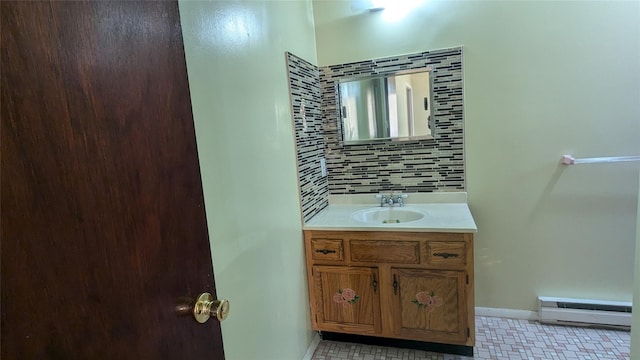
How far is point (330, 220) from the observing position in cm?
202

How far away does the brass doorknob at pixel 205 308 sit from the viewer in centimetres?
73

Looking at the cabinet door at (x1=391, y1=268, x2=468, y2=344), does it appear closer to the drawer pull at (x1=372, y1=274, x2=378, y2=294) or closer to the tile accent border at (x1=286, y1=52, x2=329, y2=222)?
the drawer pull at (x1=372, y1=274, x2=378, y2=294)

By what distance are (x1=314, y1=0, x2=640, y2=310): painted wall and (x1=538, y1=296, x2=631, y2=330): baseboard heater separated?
5 centimetres

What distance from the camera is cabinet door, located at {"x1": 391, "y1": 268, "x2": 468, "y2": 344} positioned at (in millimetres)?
1769

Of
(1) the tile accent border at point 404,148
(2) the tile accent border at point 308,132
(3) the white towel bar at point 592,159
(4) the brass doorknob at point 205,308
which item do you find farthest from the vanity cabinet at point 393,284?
(4) the brass doorknob at point 205,308

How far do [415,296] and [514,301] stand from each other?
2.92ft

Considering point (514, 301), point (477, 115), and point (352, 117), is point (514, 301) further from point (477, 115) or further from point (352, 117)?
point (352, 117)

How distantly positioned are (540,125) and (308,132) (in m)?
1.43

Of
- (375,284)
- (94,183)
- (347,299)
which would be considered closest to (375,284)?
(375,284)

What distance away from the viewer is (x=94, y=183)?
1.67 feet

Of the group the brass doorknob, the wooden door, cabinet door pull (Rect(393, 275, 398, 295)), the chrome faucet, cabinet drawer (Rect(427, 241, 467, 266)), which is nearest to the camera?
the wooden door

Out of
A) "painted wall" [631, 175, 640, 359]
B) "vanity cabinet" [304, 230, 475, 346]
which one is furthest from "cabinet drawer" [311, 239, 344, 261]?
"painted wall" [631, 175, 640, 359]

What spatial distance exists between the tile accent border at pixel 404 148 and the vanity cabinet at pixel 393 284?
571mm

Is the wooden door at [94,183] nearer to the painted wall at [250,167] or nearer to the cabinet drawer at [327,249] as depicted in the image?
the painted wall at [250,167]
